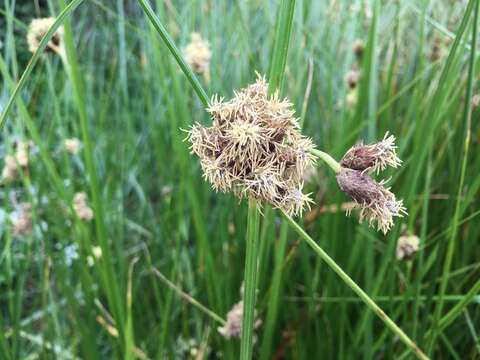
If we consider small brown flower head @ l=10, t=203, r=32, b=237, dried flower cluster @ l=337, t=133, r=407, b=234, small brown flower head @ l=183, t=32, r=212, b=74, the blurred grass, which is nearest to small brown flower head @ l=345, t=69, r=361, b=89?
the blurred grass

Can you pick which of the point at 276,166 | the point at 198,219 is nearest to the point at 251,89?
the point at 276,166

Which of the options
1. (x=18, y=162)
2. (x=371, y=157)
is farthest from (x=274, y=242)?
(x=371, y=157)

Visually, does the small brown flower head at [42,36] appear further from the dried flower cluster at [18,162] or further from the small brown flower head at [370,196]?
the small brown flower head at [370,196]

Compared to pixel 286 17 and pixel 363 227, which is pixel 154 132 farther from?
pixel 286 17

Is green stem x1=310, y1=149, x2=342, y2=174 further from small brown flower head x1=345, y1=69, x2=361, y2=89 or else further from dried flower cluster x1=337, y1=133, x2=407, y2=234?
small brown flower head x1=345, y1=69, x2=361, y2=89

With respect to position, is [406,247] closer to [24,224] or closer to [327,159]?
[327,159]
